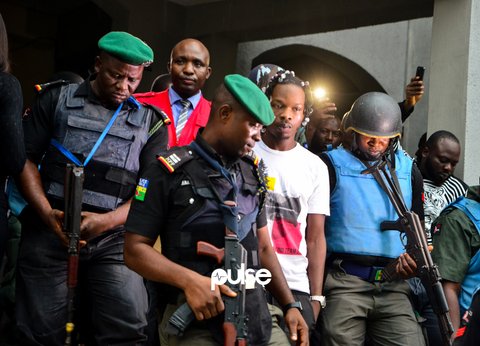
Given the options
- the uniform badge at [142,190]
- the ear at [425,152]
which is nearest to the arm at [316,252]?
the uniform badge at [142,190]

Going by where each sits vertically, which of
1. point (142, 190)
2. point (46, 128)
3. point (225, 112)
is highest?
point (225, 112)

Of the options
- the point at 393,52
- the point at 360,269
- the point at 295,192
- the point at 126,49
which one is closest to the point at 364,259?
the point at 360,269

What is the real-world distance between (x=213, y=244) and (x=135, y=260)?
0.33 metres

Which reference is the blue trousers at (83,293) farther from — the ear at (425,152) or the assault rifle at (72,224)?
the ear at (425,152)

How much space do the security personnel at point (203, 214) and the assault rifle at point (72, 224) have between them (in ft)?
2.51

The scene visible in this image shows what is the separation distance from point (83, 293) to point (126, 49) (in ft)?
4.26

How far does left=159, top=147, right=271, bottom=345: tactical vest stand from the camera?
3.66 metres

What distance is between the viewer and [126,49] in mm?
4695

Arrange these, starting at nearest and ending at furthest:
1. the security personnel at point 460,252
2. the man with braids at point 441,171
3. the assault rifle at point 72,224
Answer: the assault rifle at point 72,224 → the security personnel at point 460,252 → the man with braids at point 441,171

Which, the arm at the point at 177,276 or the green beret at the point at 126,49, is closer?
the arm at the point at 177,276

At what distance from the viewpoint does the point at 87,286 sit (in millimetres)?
4625

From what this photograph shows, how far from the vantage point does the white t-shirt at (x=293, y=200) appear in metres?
4.85

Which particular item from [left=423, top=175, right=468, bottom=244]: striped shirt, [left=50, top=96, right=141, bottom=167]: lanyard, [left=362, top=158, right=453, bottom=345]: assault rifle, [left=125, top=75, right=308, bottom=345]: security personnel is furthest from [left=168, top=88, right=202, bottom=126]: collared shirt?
[left=423, top=175, right=468, bottom=244]: striped shirt

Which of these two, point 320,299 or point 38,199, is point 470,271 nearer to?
point 320,299
